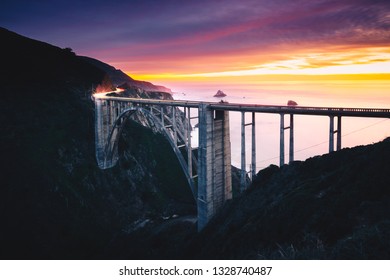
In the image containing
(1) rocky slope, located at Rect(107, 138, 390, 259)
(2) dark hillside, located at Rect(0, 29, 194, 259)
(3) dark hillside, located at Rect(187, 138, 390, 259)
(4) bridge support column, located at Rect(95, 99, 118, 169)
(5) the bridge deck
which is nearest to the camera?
(3) dark hillside, located at Rect(187, 138, 390, 259)

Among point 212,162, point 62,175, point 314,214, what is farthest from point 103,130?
point 314,214

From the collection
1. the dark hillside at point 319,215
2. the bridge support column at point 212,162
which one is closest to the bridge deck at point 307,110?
the bridge support column at point 212,162

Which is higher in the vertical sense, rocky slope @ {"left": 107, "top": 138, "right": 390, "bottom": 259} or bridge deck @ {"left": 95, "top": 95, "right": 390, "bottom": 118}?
bridge deck @ {"left": 95, "top": 95, "right": 390, "bottom": 118}

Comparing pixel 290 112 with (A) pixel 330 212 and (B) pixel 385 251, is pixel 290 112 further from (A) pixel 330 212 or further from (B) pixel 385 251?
(B) pixel 385 251

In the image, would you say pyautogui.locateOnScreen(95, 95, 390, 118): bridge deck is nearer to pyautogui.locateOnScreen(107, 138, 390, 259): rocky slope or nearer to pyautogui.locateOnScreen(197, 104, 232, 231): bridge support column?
pyautogui.locateOnScreen(197, 104, 232, 231): bridge support column

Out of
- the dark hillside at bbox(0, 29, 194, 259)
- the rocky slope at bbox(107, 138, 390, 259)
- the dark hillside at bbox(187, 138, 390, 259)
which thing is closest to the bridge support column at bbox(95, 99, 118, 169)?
the dark hillside at bbox(0, 29, 194, 259)

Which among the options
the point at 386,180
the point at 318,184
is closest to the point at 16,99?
the point at 318,184
